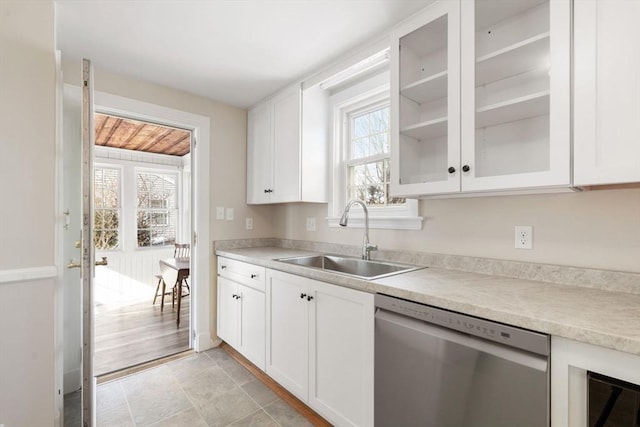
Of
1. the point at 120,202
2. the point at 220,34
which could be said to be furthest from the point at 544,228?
the point at 120,202

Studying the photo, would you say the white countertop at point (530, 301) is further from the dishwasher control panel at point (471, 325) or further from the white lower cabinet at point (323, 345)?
the white lower cabinet at point (323, 345)

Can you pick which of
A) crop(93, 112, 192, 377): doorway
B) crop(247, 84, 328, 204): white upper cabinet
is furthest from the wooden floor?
crop(247, 84, 328, 204): white upper cabinet

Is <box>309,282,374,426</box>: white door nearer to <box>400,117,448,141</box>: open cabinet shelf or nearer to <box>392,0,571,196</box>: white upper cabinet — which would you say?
<box>392,0,571,196</box>: white upper cabinet

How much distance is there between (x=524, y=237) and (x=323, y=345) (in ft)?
3.98

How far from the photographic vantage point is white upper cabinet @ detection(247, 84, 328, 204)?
2.39 metres

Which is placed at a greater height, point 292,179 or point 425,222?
point 292,179

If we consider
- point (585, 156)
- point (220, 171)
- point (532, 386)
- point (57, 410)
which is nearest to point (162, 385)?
point (57, 410)

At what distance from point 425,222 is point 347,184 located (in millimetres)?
816

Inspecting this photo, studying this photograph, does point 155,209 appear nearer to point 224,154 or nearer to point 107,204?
point 107,204

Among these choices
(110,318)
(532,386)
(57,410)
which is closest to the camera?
(532,386)

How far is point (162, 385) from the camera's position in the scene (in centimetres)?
218

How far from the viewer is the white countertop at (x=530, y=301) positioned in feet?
2.76

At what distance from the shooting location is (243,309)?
2377 mm

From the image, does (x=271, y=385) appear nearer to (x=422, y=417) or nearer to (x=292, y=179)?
(x=422, y=417)
